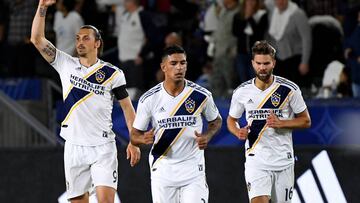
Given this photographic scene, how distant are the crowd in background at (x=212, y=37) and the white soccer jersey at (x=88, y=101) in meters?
4.05

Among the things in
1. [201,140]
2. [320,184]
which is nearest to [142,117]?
[201,140]

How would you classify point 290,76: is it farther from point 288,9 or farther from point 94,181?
point 94,181

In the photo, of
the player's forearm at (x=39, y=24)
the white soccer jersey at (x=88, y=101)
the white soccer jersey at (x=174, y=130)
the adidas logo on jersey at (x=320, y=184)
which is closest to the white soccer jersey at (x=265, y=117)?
the white soccer jersey at (x=174, y=130)

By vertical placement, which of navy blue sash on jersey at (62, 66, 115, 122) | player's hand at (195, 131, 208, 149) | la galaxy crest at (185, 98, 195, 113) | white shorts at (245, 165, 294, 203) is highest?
navy blue sash on jersey at (62, 66, 115, 122)

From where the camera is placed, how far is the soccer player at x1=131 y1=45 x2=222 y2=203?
38.7 feet

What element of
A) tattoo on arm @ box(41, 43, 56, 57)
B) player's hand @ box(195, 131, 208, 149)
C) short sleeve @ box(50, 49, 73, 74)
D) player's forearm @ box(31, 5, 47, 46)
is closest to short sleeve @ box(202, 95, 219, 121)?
player's hand @ box(195, 131, 208, 149)

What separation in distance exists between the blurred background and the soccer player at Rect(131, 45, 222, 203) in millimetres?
2649

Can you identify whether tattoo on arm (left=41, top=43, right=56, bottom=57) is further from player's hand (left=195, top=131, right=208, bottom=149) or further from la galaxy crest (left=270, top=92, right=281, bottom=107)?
la galaxy crest (left=270, top=92, right=281, bottom=107)

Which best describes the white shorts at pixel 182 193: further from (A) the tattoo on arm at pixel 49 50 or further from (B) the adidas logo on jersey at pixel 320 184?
(B) the adidas logo on jersey at pixel 320 184

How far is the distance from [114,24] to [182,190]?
7921mm

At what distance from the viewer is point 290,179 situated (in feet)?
40.9

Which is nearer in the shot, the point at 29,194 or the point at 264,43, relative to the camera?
the point at 264,43

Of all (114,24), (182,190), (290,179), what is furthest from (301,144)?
(114,24)

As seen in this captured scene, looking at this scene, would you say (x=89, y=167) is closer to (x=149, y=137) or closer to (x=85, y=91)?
(x=85, y=91)
